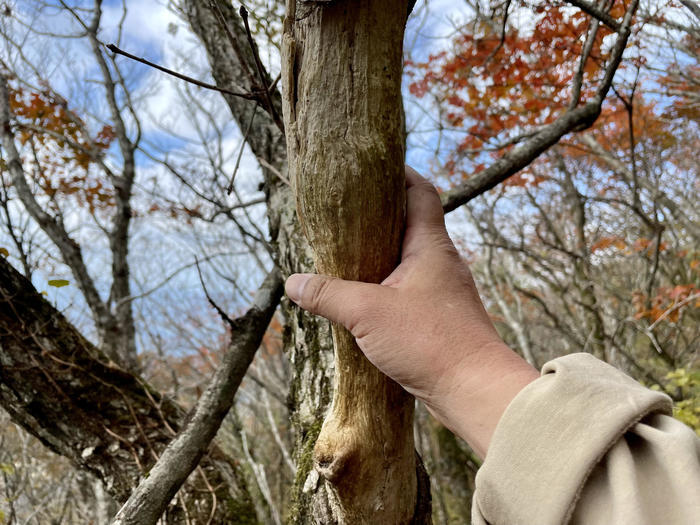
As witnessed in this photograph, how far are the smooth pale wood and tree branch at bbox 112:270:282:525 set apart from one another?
2.86ft

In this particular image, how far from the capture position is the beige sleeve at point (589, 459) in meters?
0.54

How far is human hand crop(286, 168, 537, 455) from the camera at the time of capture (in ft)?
2.56

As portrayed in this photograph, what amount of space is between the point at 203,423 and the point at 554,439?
1577mm

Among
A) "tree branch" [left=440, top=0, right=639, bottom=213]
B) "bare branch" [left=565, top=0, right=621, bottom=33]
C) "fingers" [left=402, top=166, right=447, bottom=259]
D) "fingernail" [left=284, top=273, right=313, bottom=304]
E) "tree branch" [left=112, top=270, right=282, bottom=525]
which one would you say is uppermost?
"bare branch" [left=565, top=0, right=621, bottom=33]

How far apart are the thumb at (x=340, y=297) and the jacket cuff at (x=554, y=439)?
0.36 meters

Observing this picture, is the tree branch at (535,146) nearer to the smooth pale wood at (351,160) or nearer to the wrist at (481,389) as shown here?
the smooth pale wood at (351,160)

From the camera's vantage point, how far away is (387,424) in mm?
1087

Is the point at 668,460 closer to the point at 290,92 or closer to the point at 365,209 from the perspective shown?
the point at 365,209

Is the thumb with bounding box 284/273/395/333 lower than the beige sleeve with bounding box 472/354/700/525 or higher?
higher

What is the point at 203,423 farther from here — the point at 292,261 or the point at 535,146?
the point at 535,146

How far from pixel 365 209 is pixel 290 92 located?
291 millimetres

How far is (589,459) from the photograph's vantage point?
573 millimetres

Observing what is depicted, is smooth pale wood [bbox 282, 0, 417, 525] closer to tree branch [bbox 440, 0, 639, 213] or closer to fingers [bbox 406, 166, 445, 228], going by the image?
fingers [bbox 406, 166, 445, 228]

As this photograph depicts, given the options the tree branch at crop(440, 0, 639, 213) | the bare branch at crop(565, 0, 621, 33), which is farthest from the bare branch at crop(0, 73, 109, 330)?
the bare branch at crop(565, 0, 621, 33)
